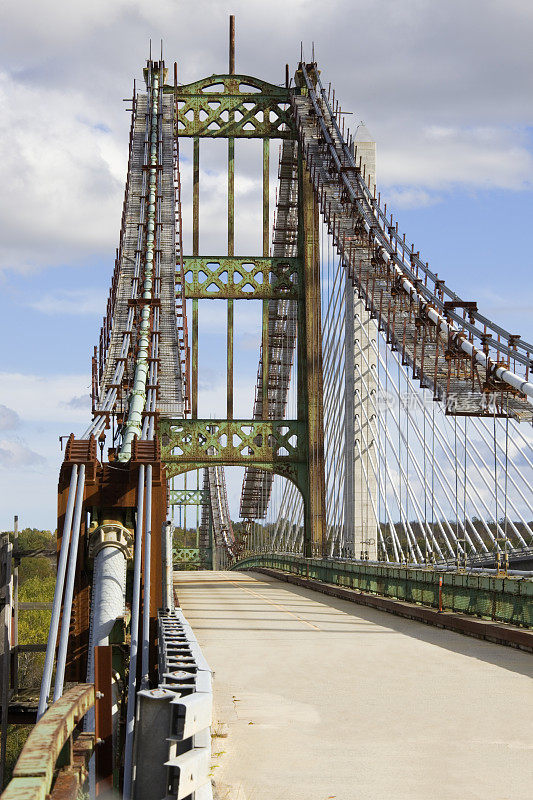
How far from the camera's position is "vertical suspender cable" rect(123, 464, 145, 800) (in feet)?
30.2

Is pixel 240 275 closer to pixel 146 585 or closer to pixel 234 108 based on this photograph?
pixel 234 108

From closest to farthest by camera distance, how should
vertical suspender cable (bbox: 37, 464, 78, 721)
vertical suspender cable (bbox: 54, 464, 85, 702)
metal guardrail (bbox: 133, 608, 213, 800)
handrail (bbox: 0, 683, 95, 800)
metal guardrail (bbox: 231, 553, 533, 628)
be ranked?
handrail (bbox: 0, 683, 95, 800)
metal guardrail (bbox: 133, 608, 213, 800)
vertical suspender cable (bbox: 37, 464, 78, 721)
vertical suspender cable (bbox: 54, 464, 85, 702)
metal guardrail (bbox: 231, 553, 533, 628)

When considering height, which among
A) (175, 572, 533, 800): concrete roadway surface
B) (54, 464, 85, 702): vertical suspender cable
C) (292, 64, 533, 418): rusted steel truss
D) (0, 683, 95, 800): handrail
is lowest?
(175, 572, 533, 800): concrete roadway surface

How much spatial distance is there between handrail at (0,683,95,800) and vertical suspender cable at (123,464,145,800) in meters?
0.92

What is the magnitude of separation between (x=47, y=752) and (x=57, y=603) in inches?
303

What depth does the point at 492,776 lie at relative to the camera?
29.6 ft

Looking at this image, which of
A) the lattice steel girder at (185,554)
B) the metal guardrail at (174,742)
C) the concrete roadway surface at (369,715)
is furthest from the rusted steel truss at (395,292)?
the lattice steel girder at (185,554)

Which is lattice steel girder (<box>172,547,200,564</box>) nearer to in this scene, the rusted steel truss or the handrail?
the rusted steel truss

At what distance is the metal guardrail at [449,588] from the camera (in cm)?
1953

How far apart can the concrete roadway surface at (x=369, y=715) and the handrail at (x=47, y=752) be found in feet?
4.94

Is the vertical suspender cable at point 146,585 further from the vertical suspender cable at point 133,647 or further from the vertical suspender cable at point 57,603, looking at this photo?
the vertical suspender cable at point 57,603

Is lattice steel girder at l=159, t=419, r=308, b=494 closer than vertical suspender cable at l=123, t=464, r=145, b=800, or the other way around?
vertical suspender cable at l=123, t=464, r=145, b=800

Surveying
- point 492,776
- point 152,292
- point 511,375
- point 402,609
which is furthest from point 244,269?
point 492,776

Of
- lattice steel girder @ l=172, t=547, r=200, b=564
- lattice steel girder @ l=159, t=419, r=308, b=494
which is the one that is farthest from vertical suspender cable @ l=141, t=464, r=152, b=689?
lattice steel girder @ l=172, t=547, r=200, b=564
